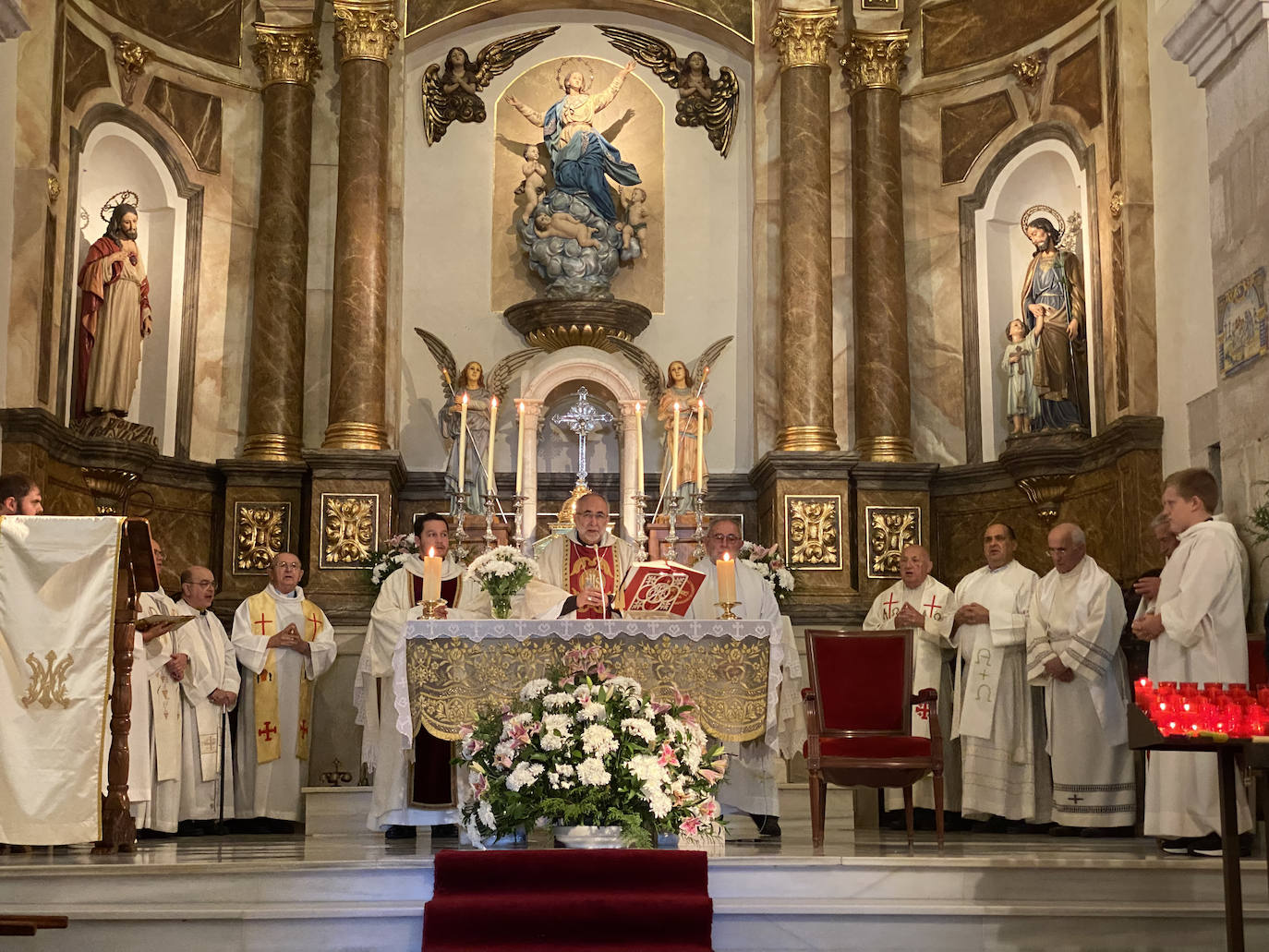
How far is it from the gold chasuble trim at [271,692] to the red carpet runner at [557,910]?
375 centimetres

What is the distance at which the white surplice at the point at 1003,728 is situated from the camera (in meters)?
9.18

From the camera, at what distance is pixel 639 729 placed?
7082mm

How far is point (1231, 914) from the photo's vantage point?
526 cm

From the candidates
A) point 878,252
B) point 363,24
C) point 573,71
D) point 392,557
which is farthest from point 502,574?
point 573,71

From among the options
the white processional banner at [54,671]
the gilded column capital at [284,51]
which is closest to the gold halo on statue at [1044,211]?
the gilded column capital at [284,51]

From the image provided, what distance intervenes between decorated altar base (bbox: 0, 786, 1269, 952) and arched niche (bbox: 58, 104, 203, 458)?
591 cm

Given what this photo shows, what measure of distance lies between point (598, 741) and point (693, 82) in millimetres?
7931

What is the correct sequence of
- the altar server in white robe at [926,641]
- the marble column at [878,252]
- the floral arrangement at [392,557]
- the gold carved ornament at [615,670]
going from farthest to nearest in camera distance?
the marble column at [878,252] → the floral arrangement at [392,557] → the altar server in white robe at [926,641] → the gold carved ornament at [615,670]

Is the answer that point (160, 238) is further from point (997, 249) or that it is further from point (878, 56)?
point (997, 249)

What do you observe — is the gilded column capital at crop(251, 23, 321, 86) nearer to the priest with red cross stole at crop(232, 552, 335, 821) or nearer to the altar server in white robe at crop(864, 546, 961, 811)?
the priest with red cross stole at crop(232, 552, 335, 821)

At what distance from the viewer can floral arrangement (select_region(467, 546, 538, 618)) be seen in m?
8.09

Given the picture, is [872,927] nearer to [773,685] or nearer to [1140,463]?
[773,685]

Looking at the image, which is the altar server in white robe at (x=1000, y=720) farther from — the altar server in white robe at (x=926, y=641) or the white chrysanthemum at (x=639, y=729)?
the white chrysanthemum at (x=639, y=729)

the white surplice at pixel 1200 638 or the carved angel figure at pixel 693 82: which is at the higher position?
the carved angel figure at pixel 693 82
